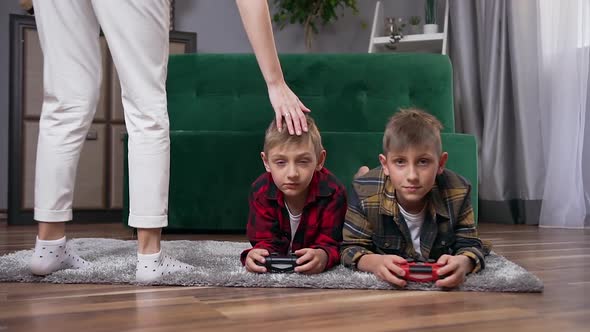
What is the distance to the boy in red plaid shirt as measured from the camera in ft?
4.27

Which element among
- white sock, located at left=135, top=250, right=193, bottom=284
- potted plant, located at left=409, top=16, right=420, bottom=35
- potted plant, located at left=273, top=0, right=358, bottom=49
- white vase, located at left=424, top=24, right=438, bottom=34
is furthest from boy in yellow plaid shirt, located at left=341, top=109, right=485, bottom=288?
potted plant, located at left=273, top=0, right=358, bottom=49

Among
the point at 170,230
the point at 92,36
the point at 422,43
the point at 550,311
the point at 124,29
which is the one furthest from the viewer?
the point at 422,43

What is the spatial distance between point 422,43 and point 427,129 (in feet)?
8.05

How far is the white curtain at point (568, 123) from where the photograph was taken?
8.62 ft

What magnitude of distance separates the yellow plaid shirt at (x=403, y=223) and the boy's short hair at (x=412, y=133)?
3.9 inches

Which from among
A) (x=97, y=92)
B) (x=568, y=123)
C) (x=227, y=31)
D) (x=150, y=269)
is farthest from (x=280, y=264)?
(x=227, y=31)

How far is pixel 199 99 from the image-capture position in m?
2.38

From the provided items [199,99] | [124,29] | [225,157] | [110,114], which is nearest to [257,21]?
[124,29]

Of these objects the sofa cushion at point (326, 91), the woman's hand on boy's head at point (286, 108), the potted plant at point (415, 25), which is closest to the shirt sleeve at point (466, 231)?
the woman's hand on boy's head at point (286, 108)

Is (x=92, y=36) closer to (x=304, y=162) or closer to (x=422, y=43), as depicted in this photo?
(x=304, y=162)

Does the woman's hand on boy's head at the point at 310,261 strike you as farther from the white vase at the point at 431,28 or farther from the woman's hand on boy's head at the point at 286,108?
the white vase at the point at 431,28

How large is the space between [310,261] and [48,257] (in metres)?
0.54

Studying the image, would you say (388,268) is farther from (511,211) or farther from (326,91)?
(511,211)

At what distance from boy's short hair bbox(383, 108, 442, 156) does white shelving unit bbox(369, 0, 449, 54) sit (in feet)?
7.15
